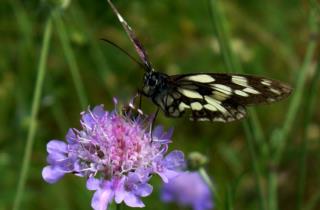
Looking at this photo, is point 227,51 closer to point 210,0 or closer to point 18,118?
point 210,0

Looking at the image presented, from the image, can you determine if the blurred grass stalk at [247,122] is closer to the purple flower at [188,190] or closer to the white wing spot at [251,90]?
the white wing spot at [251,90]

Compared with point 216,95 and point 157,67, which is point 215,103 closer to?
point 216,95

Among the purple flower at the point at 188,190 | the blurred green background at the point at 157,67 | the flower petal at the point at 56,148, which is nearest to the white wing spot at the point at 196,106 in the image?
the flower petal at the point at 56,148

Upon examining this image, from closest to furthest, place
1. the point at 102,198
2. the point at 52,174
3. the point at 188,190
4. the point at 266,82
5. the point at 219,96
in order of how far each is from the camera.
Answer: the point at 102,198, the point at 52,174, the point at 266,82, the point at 219,96, the point at 188,190

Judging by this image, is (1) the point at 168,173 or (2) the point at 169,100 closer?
(1) the point at 168,173

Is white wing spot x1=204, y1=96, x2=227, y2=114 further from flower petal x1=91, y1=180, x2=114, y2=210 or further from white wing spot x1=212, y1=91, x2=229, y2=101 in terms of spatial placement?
flower petal x1=91, y1=180, x2=114, y2=210

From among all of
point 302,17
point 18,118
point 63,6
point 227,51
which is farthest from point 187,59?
point 63,6

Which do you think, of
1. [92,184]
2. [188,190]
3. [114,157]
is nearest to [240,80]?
[114,157]
